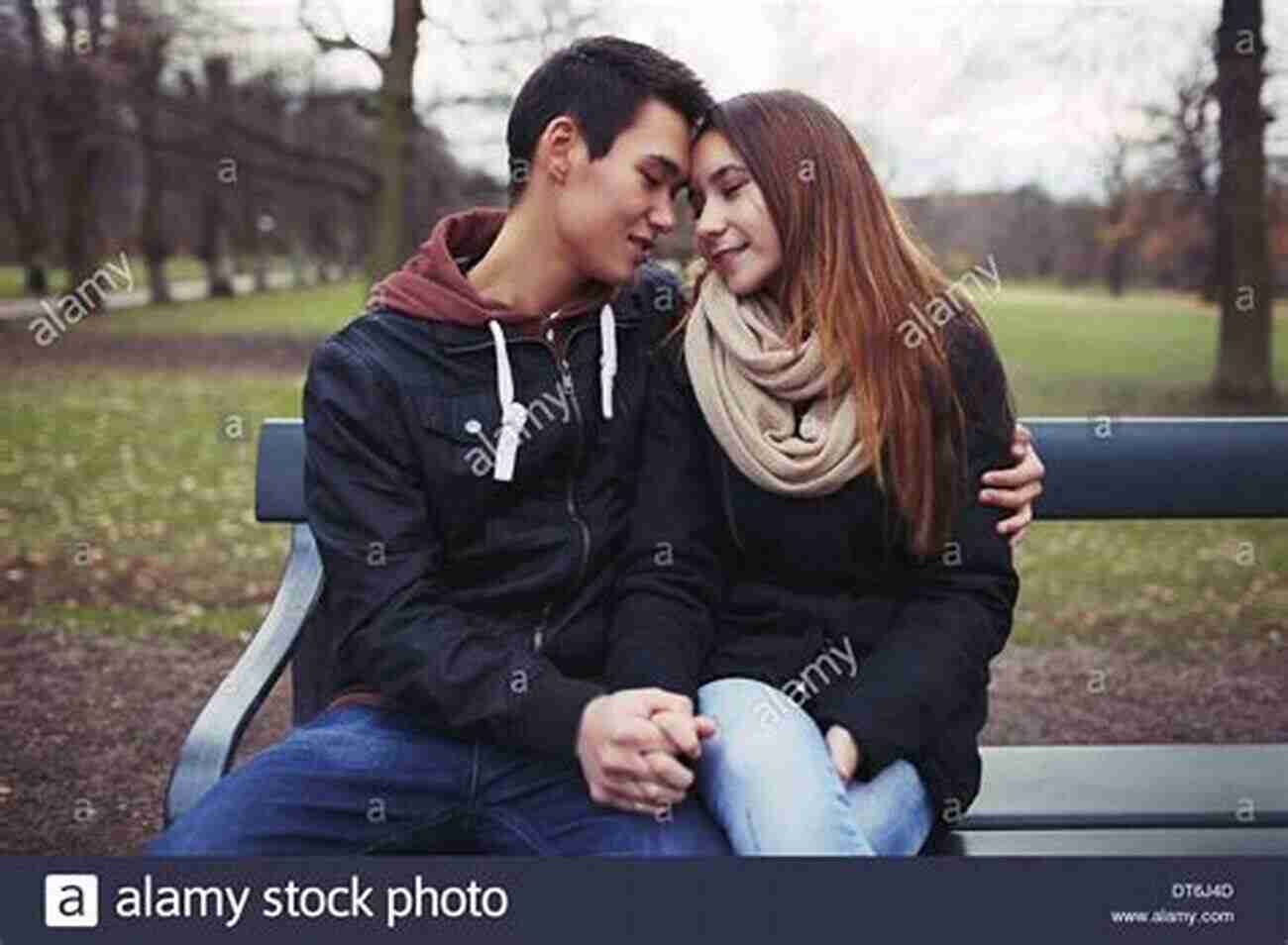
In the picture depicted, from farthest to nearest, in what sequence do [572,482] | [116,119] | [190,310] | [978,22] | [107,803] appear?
[190,310], [116,119], [107,803], [978,22], [572,482]

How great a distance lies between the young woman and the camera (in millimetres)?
2045

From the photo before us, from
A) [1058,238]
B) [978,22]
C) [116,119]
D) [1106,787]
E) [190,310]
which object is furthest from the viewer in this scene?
[190,310]

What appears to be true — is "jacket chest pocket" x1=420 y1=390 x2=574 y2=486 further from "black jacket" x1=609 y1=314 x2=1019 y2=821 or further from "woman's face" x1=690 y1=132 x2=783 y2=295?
"woman's face" x1=690 y1=132 x2=783 y2=295

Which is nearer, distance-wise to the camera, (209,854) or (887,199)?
(209,854)

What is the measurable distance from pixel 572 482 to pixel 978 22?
868 mm

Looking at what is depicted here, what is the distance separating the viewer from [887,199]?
2.16 metres

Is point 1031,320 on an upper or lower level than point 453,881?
upper

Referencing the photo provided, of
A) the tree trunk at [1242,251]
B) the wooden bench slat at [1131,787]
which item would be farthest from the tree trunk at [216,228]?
the wooden bench slat at [1131,787]

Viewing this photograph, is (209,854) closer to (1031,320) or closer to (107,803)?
(107,803)

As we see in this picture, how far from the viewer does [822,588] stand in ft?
7.05

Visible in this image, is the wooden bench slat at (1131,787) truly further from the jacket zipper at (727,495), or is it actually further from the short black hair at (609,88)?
the short black hair at (609,88)

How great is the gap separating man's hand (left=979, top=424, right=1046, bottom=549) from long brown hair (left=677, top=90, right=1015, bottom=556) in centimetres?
3

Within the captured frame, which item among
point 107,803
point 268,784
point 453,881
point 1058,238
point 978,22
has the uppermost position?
point 978,22

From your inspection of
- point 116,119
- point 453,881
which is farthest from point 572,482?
point 116,119
